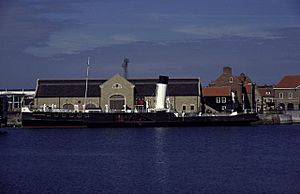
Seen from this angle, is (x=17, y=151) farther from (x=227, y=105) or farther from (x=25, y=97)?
(x=25, y=97)

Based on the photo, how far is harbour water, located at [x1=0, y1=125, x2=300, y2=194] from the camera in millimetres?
26297

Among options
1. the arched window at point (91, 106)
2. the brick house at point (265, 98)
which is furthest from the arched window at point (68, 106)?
the brick house at point (265, 98)

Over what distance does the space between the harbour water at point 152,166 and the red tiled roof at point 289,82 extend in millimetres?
56511

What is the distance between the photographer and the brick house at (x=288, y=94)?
10431cm

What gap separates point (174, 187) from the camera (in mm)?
26219

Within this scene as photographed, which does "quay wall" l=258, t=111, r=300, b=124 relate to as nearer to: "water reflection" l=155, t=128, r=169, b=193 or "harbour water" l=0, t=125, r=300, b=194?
"harbour water" l=0, t=125, r=300, b=194

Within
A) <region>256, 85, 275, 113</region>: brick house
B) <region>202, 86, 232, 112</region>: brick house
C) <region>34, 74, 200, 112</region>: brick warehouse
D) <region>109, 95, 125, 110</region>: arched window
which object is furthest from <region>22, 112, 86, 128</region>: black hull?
<region>256, 85, 275, 113</region>: brick house

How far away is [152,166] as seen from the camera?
32.7 meters

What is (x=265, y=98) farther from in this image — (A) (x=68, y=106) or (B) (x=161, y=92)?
(A) (x=68, y=106)

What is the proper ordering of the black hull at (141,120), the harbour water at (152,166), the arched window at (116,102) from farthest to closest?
the arched window at (116,102) < the black hull at (141,120) < the harbour water at (152,166)

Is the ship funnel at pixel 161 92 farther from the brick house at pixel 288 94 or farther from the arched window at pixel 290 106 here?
the arched window at pixel 290 106

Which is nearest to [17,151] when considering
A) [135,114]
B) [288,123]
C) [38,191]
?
[38,191]

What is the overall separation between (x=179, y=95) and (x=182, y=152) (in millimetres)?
42331

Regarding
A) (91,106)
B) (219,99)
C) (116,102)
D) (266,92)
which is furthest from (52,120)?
(266,92)
